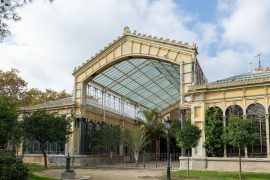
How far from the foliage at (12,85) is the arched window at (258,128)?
110 feet

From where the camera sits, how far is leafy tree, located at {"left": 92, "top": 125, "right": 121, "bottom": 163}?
39.4m

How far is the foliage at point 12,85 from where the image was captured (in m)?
49.4

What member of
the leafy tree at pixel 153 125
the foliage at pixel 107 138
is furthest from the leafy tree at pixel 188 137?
the leafy tree at pixel 153 125

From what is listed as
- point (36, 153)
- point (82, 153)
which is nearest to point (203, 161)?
point (82, 153)

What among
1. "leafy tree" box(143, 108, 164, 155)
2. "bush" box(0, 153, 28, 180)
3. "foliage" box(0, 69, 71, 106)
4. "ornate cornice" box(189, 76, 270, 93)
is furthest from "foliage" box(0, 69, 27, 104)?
"bush" box(0, 153, 28, 180)

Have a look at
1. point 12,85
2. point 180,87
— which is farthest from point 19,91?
point 180,87

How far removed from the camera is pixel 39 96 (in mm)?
55719

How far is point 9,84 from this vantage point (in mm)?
50125

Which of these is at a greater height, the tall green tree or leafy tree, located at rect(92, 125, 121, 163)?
the tall green tree

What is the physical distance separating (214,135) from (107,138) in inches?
609

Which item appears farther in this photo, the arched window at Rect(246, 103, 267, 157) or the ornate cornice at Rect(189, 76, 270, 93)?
the ornate cornice at Rect(189, 76, 270, 93)

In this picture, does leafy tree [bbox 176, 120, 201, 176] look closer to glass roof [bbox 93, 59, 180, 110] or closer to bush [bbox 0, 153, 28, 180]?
glass roof [bbox 93, 59, 180, 110]

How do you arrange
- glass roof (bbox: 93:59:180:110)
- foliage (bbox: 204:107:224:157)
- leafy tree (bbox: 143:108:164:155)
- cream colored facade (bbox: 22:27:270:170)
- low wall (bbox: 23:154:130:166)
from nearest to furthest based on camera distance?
1. cream colored facade (bbox: 22:27:270:170)
2. foliage (bbox: 204:107:224:157)
3. low wall (bbox: 23:154:130:166)
4. glass roof (bbox: 93:59:180:110)
5. leafy tree (bbox: 143:108:164:155)

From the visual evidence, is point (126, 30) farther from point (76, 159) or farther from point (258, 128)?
point (258, 128)
